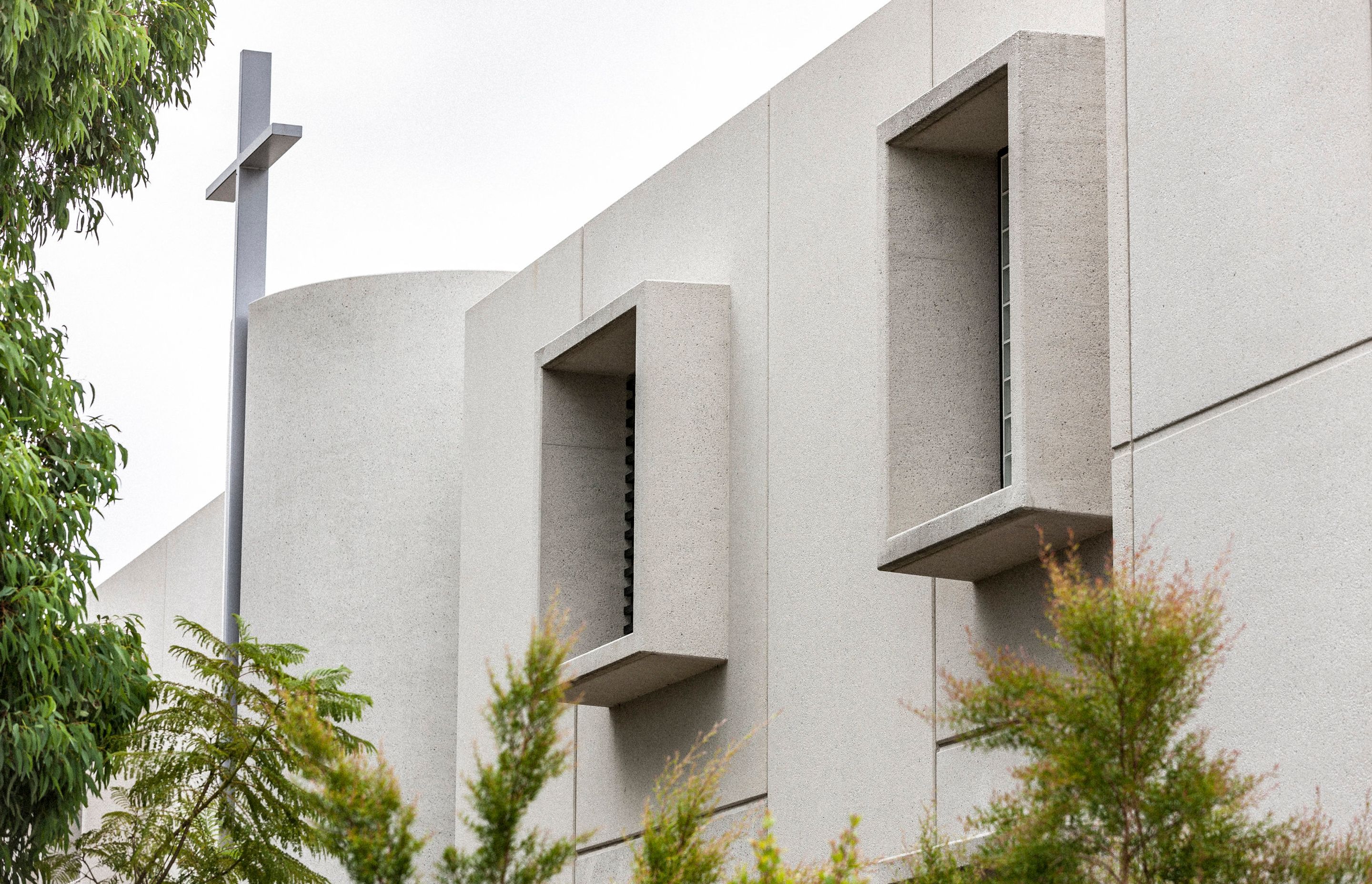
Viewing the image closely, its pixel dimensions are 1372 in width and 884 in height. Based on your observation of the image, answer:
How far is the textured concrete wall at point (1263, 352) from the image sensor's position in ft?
23.0

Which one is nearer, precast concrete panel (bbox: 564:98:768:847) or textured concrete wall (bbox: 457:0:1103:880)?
textured concrete wall (bbox: 457:0:1103:880)

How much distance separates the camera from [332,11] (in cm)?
2269

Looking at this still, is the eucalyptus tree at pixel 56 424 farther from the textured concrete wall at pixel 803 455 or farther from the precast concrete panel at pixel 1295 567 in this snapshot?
the precast concrete panel at pixel 1295 567

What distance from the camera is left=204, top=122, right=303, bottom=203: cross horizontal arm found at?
62.1 ft

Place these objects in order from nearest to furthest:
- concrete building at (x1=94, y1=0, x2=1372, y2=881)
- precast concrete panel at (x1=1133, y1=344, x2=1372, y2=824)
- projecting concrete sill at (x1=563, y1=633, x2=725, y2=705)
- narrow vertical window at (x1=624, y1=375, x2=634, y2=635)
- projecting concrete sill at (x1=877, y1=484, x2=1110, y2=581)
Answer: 1. precast concrete panel at (x1=1133, y1=344, x2=1372, y2=824)
2. concrete building at (x1=94, y1=0, x2=1372, y2=881)
3. projecting concrete sill at (x1=877, y1=484, x2=1110, y2=581)
4. projecting concrete sill at (x1=563, y1=633, x2=725, y2=705)
5. narrow vertical window at (x1=624, y1=375, x2=634, y2=635)

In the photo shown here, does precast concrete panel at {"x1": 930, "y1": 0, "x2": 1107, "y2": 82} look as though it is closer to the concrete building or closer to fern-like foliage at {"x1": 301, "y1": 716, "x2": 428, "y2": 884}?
the concrete building

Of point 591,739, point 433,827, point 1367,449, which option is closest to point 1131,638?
point 1367,449

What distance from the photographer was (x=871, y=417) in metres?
11.4

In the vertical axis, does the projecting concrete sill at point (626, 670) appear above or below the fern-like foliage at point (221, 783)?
above

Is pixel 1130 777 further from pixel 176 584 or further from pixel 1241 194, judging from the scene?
pixel 176 584

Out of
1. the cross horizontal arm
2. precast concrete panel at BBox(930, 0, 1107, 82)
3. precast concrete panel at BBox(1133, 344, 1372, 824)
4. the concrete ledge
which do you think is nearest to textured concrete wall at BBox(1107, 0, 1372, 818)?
precast concrete panel at BBox(1133, 344, 1372, 824)

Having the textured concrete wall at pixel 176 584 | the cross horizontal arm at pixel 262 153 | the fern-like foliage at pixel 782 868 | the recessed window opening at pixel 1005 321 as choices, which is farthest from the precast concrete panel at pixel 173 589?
the fern-like foliage at pixel 782 868

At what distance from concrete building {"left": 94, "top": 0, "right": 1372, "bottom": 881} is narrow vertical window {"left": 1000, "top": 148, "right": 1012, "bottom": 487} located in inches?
0.9

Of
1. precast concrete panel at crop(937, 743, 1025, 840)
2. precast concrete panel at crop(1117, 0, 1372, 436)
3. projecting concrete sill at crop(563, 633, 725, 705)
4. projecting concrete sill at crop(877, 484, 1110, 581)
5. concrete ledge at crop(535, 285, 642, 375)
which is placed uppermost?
concrete ledge at crop(535, 285, 642, 375)
